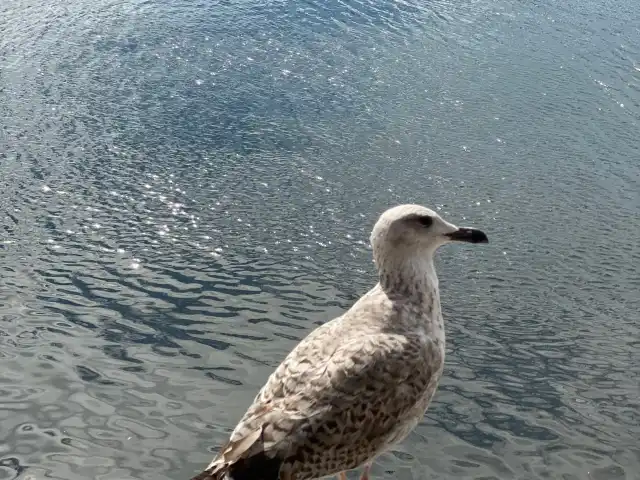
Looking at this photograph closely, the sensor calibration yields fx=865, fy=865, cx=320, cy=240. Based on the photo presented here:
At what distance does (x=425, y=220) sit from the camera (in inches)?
229

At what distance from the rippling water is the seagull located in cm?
133

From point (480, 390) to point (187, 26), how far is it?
988 centimetres

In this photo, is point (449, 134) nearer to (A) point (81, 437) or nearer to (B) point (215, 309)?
(B) point (215, 309)

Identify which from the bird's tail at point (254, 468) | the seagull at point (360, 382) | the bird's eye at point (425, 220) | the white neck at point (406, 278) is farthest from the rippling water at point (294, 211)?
the bird's eye at point (425, 220)

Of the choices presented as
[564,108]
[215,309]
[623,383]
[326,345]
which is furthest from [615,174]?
[326,345]

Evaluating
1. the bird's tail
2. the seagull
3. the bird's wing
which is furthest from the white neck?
the bird's tail

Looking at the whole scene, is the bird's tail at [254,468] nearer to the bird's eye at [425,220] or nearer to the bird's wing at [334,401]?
the bird's wing at [334,401]

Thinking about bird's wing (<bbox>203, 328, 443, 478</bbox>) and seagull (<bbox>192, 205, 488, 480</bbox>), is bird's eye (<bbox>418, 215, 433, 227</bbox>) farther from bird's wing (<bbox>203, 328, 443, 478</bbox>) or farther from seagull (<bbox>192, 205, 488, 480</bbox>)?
bird's wing (<bbox>203, 328, 443, 478</bbox>)

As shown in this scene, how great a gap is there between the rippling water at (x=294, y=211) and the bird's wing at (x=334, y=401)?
4.39 feet

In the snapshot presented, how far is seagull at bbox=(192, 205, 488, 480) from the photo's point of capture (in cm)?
490

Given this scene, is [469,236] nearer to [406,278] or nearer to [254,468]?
[406,278]

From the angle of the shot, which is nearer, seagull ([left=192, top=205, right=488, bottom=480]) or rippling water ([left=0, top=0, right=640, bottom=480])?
seagull ([left=192, top=205, right=488, bottom=480])

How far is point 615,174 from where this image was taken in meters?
11.1

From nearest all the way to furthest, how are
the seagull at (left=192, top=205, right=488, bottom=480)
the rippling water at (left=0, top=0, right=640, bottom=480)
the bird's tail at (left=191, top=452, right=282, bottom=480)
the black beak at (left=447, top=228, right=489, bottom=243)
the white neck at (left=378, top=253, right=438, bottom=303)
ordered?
1. the bird's tail at (left=191, top=452, right=282, bottom=480)
2. the seagull at (left=192, top=205, right=488, bottom=480)
3. the white neck at (left=378, top=253, right=438, bottom=303)
4. the black beak at (left=447, top=228, right=489, bottom=243)
5. the rippling water at (left=0, top=0, right=640, bottom=480)
